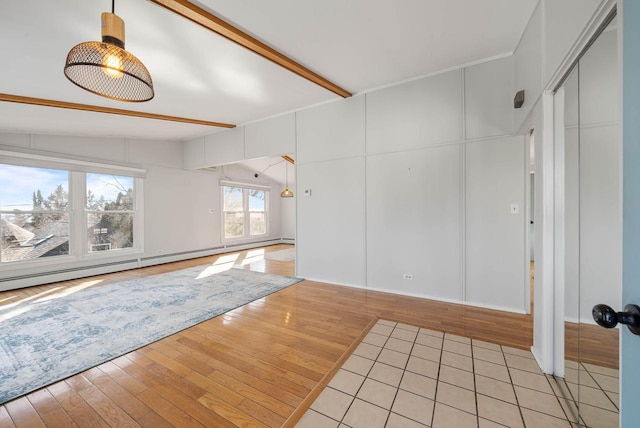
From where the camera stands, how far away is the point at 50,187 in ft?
14.4

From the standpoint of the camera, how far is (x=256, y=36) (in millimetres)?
2492

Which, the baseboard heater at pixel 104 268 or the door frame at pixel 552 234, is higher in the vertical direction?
the door frame at pixel 552 234

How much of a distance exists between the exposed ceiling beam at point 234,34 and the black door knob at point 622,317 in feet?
9.55

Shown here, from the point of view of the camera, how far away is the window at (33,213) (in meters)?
3.95

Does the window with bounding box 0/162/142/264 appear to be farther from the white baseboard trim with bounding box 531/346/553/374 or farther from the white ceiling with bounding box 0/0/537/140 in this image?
the white baseboard trim with bounding box 531/346/553/374

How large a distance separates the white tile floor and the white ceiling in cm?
284

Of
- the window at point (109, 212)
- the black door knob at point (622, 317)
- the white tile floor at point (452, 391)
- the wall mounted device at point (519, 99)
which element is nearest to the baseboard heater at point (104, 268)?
the window at point (109, 212)

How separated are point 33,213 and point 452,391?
6286mm

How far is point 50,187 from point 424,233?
6252mm

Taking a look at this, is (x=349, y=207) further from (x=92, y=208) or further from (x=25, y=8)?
(x=92, y=208)

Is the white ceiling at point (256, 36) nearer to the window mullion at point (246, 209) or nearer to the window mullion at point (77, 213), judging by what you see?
the window mullion at point (77, 213)

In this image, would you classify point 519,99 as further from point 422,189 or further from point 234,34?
point 234,34

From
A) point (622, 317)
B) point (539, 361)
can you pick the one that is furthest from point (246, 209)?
point (622, 317)

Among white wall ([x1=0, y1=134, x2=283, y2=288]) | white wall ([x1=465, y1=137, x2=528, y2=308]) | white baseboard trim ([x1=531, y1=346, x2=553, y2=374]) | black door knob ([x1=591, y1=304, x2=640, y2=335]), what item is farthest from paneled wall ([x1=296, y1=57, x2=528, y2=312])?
white wall ([x1=0, y1=134, x2=283, y2=288])
